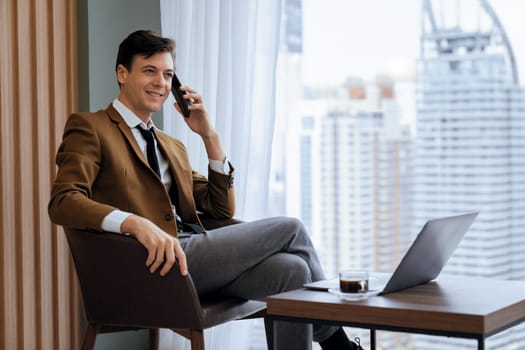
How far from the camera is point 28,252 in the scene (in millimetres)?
2852

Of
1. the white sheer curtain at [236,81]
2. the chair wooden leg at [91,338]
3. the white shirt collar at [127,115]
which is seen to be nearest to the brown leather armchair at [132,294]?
the chair wooden leg at [91,338]

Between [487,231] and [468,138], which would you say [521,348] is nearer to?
[487,231]

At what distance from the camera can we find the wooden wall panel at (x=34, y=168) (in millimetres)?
2779

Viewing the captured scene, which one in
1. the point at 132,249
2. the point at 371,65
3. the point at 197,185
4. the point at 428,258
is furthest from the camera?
the point at 371,65

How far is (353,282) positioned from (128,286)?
72 cm

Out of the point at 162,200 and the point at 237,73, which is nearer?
the point at 162,200

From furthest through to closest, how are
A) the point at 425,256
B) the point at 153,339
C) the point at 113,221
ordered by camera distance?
the point at 153,339 < the point at 113,221 < the point at 425,256

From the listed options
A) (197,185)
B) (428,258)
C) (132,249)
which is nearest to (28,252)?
(197,185)

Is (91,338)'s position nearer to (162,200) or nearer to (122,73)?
(162,200)

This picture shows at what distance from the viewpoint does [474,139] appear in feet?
12.2

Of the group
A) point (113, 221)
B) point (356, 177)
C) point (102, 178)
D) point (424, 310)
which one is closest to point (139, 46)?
point (102, 178)

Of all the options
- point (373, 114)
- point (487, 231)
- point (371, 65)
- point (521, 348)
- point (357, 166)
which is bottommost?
point (521, 348)

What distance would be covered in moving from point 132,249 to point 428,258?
2.68 feet

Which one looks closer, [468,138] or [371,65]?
[468,138]
